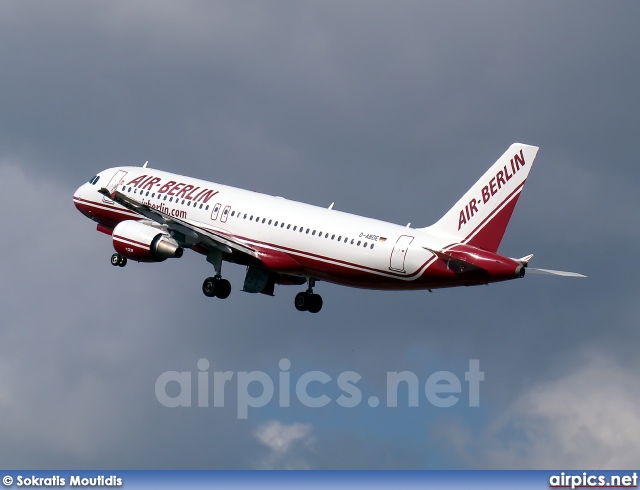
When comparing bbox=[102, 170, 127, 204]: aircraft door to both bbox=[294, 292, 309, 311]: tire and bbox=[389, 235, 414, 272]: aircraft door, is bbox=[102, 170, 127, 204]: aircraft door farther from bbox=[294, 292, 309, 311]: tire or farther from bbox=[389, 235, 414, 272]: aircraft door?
bbox=[389, 235, 414, 272]: aircraft door

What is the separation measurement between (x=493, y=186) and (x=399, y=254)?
19.7 feet

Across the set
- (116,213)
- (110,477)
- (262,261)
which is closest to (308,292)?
(262,261)

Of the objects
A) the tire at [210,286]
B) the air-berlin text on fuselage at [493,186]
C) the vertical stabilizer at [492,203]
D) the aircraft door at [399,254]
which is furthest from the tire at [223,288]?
the air-berlin text on fuselage at [493,186]

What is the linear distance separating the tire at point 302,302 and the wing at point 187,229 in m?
4.79

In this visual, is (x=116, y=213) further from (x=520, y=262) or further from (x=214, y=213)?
(x=520, y=262)

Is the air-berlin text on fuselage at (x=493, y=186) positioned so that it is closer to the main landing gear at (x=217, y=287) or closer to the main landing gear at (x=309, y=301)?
the main landing gear at (x=309, y=301)

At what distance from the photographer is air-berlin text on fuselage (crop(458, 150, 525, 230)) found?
105819mm

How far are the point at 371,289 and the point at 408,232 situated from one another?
4260 mm

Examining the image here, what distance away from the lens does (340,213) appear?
361 ft

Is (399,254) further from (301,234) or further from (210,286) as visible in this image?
(210,286)

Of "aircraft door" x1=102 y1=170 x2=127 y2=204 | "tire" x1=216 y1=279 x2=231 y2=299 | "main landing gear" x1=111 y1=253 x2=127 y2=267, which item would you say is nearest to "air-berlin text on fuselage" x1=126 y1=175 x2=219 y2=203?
"aircraft door" x1=102 y1=170 x2=127 y2=204

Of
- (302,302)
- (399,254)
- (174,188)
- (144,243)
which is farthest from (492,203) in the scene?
(174,188)

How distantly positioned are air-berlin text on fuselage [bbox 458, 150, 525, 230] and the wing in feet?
40.9

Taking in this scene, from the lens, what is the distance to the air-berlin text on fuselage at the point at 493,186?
347ft
